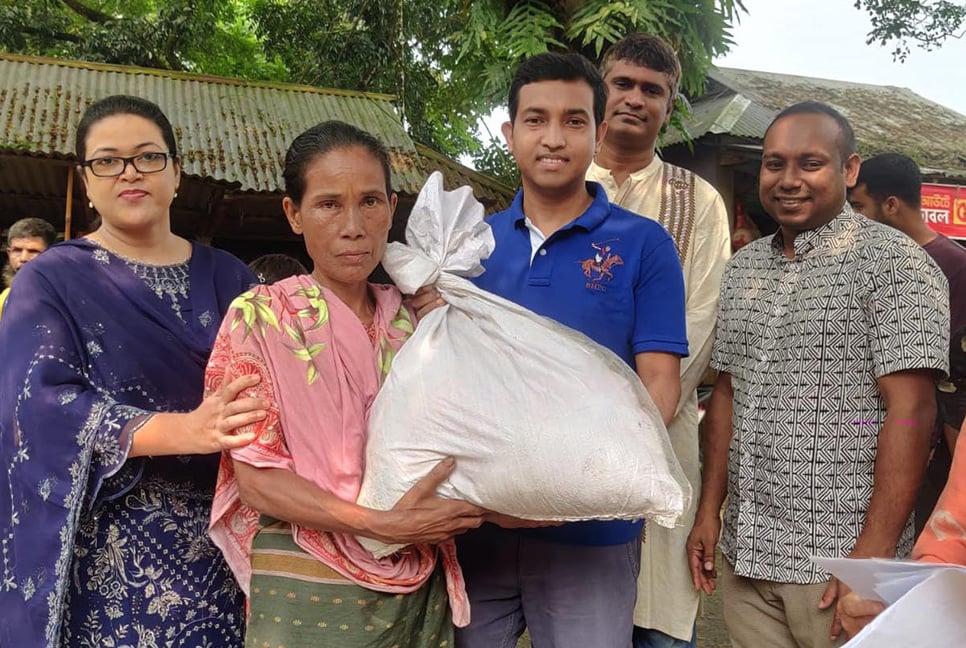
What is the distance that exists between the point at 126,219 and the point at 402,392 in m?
0.85

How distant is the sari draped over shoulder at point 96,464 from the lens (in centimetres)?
→ 175

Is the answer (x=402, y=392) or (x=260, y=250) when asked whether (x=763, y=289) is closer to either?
(x=402, y=392)

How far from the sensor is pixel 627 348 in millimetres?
1966

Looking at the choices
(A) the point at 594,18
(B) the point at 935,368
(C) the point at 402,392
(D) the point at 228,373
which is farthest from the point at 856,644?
(A) the point at 594,18

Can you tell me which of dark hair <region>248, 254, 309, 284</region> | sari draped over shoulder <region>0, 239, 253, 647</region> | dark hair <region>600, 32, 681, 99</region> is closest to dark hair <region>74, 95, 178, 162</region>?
sari draped over shoulder <region>0, 239, 253, 647</region>

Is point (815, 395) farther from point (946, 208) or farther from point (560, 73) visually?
point (946, 208)

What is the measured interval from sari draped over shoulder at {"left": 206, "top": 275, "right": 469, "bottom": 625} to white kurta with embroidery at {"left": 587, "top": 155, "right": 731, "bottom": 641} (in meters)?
0.91

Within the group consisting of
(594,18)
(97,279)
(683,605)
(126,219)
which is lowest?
(683,605)

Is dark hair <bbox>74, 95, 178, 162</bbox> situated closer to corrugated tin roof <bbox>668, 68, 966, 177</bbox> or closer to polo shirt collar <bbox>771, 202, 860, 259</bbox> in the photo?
polo shirt collar <bbox>771, 202, 860, 259</bbox>

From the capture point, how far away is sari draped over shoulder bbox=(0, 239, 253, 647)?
5.74 feet

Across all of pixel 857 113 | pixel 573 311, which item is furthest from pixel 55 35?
pixel 573 311

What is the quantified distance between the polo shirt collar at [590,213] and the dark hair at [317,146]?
461 mm

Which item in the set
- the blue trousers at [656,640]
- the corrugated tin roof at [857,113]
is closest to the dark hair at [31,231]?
the blue trousers at [656,640]

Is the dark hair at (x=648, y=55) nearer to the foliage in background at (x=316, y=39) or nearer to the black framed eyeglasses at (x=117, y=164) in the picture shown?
the black framed eyeglasses at (x=117, y=164)
